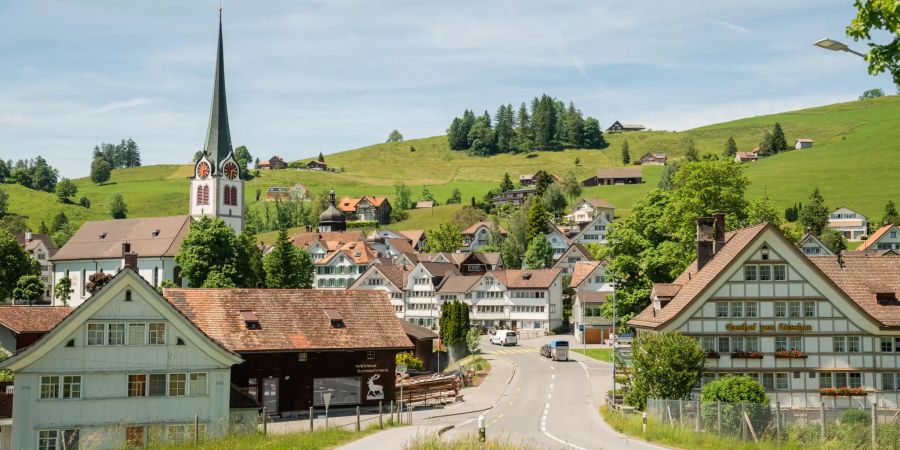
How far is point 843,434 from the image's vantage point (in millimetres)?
30250

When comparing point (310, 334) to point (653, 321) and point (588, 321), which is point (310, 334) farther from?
point (588, 321)

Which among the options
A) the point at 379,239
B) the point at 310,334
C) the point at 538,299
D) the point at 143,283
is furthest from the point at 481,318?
the point at 143,283

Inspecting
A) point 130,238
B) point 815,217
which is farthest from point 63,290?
point 815,217

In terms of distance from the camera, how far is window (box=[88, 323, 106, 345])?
128 feet

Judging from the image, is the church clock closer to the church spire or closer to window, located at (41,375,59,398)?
the church spire

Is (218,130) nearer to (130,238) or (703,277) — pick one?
(130,238)

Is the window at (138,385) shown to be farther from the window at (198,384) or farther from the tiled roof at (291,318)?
the tiled roof at (291,318)

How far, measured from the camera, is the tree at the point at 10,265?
103 meters

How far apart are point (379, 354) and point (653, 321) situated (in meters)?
14.8

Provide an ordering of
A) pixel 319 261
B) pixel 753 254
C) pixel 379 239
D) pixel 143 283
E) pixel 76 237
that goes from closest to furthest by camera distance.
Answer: pixel 143 283 < pixel 753 254 < pixel 76 237 < pixel 319 261 < pixel 379 239

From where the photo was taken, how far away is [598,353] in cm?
8256

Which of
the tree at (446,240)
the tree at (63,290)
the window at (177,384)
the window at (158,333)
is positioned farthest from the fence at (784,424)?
the tree at (446,240)

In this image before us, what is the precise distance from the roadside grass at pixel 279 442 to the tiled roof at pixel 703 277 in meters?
22.7

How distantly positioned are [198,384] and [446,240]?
426 feet
